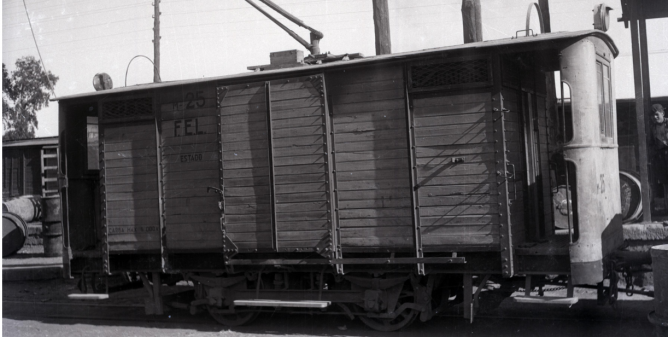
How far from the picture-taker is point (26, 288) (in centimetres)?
1346

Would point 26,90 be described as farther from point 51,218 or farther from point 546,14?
point 546,14

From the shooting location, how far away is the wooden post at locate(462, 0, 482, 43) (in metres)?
10.8

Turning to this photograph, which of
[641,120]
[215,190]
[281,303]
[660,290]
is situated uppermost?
[641,120]

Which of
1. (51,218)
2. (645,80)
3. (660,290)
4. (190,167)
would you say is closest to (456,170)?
(660,290)

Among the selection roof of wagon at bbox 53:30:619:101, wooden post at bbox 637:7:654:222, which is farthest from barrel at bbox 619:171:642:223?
roof of wagon at bbox 53:30:619:101

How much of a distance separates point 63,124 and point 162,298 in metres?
3.18

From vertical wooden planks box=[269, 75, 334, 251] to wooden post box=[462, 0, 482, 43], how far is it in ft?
12.6

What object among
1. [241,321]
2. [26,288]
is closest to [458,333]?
[241,321]

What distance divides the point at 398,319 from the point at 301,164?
2413mm

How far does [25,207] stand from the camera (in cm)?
1825

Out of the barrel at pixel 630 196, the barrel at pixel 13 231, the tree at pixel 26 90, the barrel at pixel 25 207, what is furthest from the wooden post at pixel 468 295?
the barrel at pixel 25 207

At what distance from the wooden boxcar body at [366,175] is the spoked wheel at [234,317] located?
0.13 feet

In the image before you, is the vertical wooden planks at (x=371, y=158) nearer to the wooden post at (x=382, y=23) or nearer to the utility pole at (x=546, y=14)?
the wooden post at (x=382, y=23)

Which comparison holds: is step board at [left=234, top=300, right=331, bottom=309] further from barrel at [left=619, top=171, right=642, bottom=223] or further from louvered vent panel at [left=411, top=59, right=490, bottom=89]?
barrel at [left=619, top=171, right=642, bottom=223]
